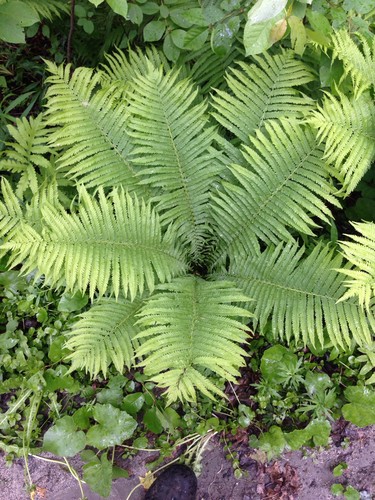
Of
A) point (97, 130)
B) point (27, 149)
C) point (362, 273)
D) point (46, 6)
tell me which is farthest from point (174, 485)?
point (46, 6)

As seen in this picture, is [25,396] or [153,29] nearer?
[153,29]

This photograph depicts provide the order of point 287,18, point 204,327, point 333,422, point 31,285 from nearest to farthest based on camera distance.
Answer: point 287,18, point 204,327, point 333,422, point 31,285

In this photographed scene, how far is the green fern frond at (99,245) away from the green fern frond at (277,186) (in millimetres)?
401

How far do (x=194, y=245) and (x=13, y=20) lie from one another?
131 centimetres

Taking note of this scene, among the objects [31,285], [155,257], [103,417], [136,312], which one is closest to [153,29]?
[155,257]

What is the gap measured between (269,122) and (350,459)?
184 centimetres

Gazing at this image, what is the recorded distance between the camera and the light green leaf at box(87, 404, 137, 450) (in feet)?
7.64

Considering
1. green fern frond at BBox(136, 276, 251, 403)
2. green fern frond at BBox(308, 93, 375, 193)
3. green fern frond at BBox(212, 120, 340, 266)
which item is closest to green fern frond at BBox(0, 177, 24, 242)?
green fern frond at BBox(136, 276, 251, 403)

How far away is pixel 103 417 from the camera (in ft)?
7.71

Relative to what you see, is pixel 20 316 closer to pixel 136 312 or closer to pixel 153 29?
pixel 136 312

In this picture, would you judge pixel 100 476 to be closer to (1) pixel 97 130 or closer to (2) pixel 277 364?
(2) pixel 277 364

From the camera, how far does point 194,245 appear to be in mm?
2404

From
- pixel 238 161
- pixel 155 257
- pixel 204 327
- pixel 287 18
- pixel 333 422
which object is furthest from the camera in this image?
pixel 333 422

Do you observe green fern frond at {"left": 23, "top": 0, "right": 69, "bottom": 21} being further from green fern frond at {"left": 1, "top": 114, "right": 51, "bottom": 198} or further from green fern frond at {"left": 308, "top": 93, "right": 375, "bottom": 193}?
green fern frond at {"left": 308, "top": 93, "right": 375, "bottom": 193}
